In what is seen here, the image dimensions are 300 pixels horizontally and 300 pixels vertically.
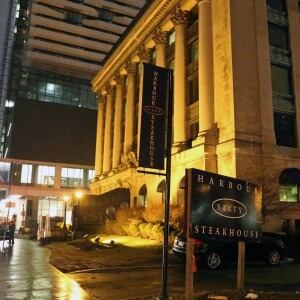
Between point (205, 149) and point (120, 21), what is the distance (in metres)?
75.2

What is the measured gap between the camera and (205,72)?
1114 inches

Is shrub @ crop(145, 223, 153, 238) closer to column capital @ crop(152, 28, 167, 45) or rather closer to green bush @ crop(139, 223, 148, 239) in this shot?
green bush @ crop(139, 223, 148, 239)

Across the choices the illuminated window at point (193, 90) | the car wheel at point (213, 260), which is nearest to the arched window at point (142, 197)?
the illuminated window at point (193, 90)

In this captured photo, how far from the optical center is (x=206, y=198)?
7977 mm

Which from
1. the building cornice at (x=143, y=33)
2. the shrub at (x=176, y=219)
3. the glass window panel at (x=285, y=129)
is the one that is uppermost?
the building cornice at (x=143, y=33)

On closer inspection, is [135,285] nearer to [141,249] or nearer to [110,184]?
[141,249]

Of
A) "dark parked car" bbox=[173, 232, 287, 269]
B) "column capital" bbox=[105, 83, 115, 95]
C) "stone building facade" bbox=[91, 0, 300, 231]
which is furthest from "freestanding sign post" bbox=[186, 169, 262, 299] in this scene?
"column capital" bbox=[105, 83, 115, 95]

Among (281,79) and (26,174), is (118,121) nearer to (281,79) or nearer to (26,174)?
(281,79)

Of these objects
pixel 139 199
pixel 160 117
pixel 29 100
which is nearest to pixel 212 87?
pixel 139 199

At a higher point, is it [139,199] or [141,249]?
[139,199]

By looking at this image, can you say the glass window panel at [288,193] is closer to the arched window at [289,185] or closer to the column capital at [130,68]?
the arched window at [289,185]

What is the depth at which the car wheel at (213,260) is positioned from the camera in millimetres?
13961

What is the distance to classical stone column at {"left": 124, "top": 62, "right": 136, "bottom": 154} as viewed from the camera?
42.5 metres

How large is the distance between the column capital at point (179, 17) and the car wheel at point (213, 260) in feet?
81.8
